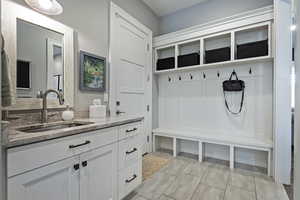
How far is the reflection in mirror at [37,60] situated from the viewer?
1.32m

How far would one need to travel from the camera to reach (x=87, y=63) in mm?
1850

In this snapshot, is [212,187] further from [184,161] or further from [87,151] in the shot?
[87,151]

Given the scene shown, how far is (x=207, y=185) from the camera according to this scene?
1.94 meters

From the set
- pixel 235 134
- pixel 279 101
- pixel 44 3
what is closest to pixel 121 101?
pixel 44 3

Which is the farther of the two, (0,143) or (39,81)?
(39,81)

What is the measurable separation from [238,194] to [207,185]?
13.3 inches

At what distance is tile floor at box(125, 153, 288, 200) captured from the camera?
1.72m

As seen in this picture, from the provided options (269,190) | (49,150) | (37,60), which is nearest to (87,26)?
(37,60)

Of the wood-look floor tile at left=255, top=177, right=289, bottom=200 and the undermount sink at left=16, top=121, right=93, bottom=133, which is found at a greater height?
the undermount sink at left=16, top=121, right=93, bottom=133

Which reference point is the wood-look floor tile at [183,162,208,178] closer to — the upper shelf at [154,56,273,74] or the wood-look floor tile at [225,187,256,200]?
the wood-look floor tile at [225,187,256,200]

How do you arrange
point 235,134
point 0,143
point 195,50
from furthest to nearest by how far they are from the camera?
point 195,50
point 235,134
point 0,143

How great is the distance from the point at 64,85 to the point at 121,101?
0.92 metres

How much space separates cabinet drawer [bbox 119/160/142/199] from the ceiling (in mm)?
2849

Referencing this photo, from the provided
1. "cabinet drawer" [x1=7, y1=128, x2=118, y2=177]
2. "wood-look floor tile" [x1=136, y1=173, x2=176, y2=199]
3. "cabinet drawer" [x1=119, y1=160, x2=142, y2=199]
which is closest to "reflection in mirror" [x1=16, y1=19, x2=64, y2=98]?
"cabinet drawer" [x1=7, y1=128, x2=118, y2=177]
